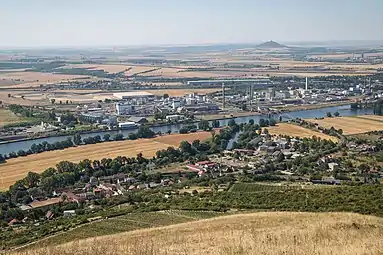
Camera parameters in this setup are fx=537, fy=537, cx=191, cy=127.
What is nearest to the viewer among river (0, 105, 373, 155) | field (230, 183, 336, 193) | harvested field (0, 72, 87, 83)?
field (230, 183, 336, 193)

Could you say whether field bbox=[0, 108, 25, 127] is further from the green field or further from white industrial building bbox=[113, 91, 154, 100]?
the green field

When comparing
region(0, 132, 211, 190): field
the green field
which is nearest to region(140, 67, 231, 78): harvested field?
region(0, 132, 211, 190): field

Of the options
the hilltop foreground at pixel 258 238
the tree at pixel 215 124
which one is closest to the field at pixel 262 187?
the hilltop foreground at pixel 258 238

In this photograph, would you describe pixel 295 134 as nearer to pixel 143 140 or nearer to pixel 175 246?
pixel 143 140

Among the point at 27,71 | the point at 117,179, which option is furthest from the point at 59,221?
the point at 27,71

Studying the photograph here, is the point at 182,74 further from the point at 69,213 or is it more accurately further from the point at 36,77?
the point at 69,213
